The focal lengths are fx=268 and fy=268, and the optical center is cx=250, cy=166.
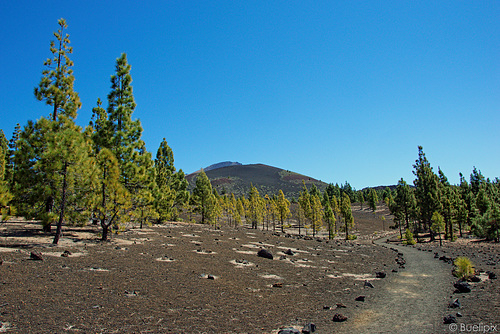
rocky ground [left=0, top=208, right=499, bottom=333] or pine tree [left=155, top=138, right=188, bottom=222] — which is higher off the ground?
pine tree [left=155, top=138, right=188, bottom=222]

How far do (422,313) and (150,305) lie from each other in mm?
10826

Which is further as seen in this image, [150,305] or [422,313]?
[422,313]

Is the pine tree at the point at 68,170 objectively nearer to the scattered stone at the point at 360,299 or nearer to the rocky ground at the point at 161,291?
the rocky ground at the point at 161,291

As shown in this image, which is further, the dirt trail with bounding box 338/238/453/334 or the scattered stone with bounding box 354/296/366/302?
the scattered stone with bounding box 354/296/366/302

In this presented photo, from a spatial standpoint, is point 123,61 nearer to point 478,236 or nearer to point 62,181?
point 62,181

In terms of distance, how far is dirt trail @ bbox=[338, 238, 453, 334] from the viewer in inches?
371

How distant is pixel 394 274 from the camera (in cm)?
2059

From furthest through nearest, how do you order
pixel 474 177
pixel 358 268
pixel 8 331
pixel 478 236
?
1. pixel 474 177
2. pixel 478 236
3. pixel 358 268
4. pixel 8 331

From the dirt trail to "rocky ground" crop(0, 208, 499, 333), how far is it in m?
0.39

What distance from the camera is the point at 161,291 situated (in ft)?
37.2

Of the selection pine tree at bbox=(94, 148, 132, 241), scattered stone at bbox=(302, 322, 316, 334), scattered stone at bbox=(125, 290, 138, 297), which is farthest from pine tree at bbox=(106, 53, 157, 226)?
scattered stone at bbox=(302, 322, 316, 334)

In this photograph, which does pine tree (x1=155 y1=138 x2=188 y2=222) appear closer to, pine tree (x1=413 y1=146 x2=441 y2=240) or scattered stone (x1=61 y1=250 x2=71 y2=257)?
scattered stone (x1=61 y1=250 x2=71 y2=257)

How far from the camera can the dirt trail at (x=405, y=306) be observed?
942cm

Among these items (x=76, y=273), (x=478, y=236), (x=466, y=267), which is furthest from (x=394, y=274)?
(x=478, y=236)
